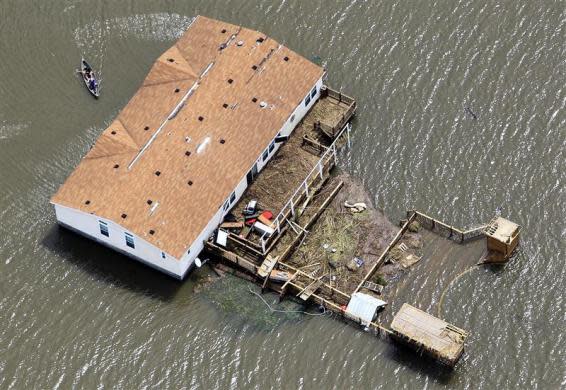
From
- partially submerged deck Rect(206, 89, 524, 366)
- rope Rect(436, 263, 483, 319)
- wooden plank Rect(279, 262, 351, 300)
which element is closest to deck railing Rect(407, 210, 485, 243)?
→ partially submerged deck Rect(206, 89, 524, 366)

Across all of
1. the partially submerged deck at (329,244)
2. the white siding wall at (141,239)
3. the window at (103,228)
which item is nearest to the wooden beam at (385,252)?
the partially submerged deck at (329,244)

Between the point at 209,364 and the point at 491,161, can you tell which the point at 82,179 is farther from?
the point at 491,161

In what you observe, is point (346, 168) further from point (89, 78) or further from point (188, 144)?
point (89, 78)

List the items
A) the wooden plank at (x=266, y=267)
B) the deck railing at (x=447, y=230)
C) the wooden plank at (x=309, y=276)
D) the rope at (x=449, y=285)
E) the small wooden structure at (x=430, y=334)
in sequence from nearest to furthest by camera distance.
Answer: the small wooden structure at (x=430, y=334)
the rope at (x=449, y=285)
the wooden plank at (x=309, y=276)
the wooden plank at (x=266, y=267)
the deck railing at (x=447, y=230)

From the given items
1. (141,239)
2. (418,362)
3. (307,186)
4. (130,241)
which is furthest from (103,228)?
(418,362)

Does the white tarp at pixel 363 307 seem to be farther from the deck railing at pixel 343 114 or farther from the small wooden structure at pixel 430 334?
the deck railing at pixel 343 114

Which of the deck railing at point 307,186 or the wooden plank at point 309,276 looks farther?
the deck railing at point 307,186

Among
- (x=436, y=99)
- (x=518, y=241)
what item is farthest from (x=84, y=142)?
(x=518, y=241)
